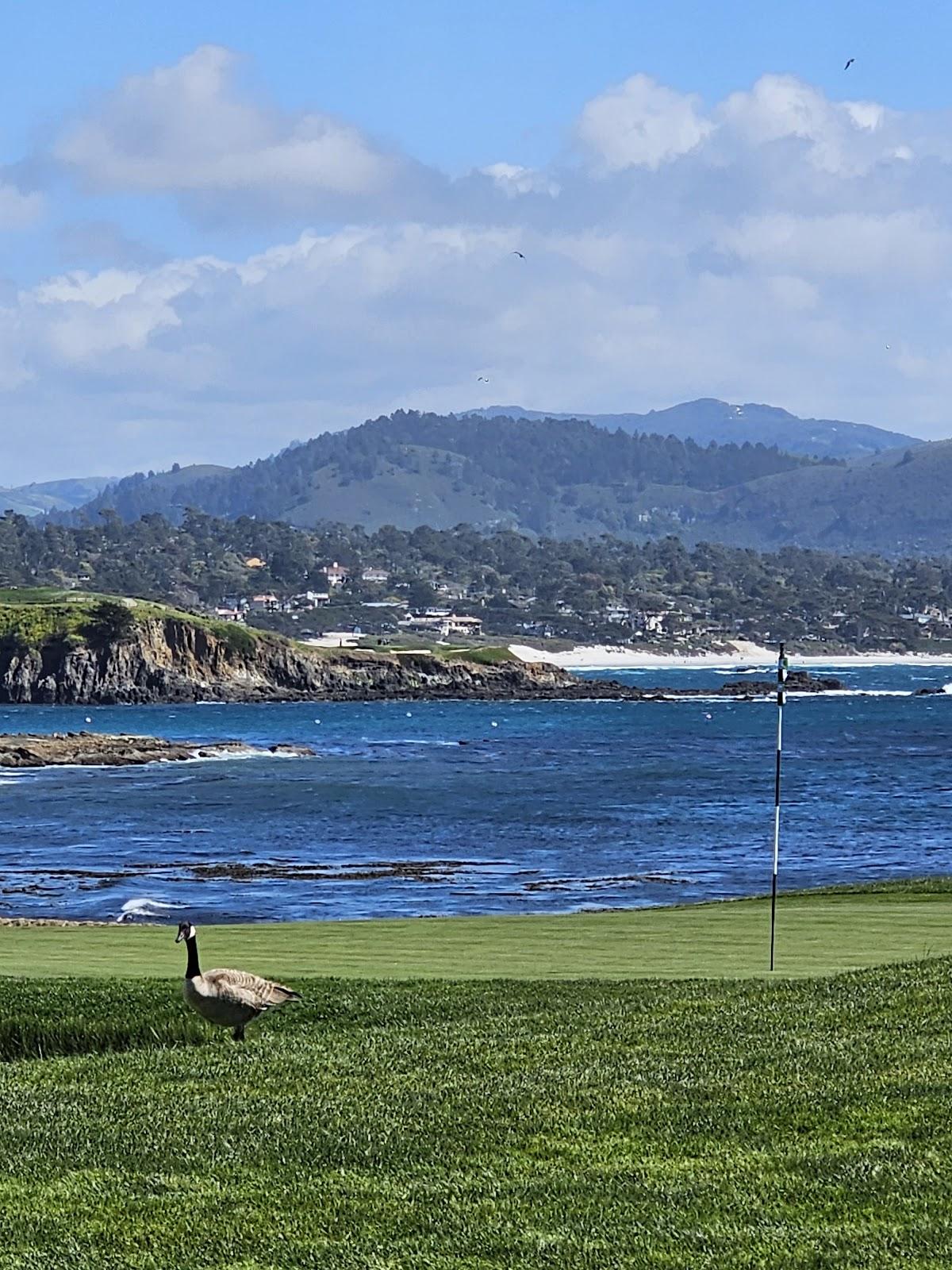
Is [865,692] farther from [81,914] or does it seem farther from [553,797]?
[81,914]

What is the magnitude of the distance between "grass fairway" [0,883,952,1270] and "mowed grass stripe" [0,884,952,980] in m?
0.69

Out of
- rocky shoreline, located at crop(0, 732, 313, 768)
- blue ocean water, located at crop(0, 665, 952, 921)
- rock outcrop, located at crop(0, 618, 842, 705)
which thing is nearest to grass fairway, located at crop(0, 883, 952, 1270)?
blue ocean water, located at crop(0, 665, 952, 921)

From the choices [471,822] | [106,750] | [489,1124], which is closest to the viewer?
[489,1124]

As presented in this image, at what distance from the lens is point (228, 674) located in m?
166

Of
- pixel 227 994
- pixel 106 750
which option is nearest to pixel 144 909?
pixel 227 994

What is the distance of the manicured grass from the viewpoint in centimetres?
817

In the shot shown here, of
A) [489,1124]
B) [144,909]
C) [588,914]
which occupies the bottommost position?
[144,909]

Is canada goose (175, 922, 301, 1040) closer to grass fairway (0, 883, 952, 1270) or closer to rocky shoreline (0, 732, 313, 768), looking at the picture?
grass fairway (0, 883, 952, 1270)

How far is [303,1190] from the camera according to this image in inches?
360

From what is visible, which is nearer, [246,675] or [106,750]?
[106,750]

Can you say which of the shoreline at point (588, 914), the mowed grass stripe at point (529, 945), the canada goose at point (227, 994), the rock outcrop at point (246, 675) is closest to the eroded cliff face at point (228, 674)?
the rock outcrop at point (246, 675)

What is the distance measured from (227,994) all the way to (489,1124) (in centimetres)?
371

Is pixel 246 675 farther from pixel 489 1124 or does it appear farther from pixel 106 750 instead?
pixel 489 1124

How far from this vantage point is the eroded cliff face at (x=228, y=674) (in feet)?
523
